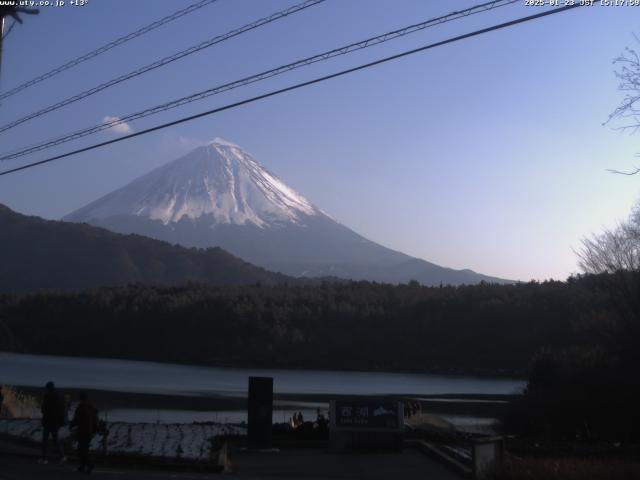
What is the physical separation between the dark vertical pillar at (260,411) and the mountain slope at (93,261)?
14408 cm

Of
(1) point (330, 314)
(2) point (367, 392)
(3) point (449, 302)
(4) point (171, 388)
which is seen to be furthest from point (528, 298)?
(4) point (171, 388)

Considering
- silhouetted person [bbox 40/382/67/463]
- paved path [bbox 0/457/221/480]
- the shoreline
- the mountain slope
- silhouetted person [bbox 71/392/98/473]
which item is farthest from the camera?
the mountain slope

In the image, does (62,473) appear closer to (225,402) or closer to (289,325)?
(225,402)

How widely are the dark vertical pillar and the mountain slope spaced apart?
144079 millimetres

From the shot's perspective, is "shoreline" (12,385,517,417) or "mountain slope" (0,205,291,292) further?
"mountain slope" (0,205,291,292)

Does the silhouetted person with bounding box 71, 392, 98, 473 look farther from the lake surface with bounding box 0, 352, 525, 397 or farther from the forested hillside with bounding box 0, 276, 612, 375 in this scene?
the forested hillside with bounding box 0, 276, 612, 375

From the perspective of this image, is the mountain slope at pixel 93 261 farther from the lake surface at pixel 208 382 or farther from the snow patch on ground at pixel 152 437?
the snow patch on ground at pixel 152 437

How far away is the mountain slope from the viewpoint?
165 metres

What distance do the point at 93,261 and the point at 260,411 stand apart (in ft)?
518

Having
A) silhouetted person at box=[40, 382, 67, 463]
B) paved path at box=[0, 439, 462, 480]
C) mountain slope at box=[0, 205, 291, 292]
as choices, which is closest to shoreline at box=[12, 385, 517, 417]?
paved path at box=[0, 439, 462, 480]

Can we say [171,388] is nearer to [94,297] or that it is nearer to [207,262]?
[94,297]

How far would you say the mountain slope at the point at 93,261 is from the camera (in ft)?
541

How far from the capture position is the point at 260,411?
64.4 feet

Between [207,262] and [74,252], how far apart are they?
27193 mm
